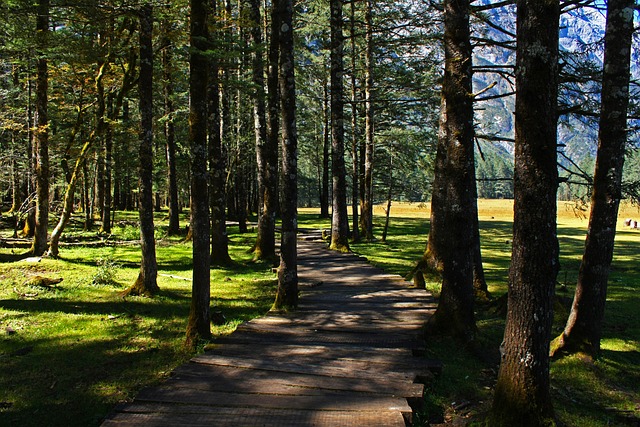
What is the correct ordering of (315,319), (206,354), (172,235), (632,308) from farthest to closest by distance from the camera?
(172,235), (632,308), (315,319), (206,354)

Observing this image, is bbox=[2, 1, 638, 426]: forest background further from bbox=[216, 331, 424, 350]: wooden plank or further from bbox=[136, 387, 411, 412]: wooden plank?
bbox=[136, 387, 411, 412]: wooden plank

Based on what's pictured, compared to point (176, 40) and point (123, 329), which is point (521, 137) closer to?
point (123, 329)

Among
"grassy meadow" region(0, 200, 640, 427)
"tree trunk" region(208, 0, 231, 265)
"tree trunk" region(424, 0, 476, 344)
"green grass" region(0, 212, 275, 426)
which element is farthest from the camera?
"tree trunk" region(208, 0, 231, 265)

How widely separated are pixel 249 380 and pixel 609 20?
753 cm

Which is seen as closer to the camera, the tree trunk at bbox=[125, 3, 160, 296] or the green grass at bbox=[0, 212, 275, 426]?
the green grass at bbox=[0, 212, 275, 426]

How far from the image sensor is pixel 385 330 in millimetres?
7426

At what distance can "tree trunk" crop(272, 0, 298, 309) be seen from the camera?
8.52 metres

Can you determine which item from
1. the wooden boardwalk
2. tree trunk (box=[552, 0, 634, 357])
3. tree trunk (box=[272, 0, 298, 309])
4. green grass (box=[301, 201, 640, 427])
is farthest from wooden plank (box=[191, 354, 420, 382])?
tree trunk (box=[552, 0, 634, 357])

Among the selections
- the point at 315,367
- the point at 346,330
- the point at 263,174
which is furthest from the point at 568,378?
the point at 263,174

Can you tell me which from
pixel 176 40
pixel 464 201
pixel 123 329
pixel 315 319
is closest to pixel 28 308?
pixel 123 329

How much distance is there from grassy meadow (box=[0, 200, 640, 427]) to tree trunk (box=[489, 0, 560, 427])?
3.07 ft

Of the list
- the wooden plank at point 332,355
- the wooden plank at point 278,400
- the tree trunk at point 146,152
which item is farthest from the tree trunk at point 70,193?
the wooden plank at point 278,400

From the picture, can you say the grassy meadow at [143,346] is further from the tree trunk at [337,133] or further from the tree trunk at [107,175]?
the tree trunk at [107,175]

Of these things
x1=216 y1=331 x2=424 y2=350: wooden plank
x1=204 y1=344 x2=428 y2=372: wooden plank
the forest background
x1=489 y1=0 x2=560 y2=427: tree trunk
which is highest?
the forest background
